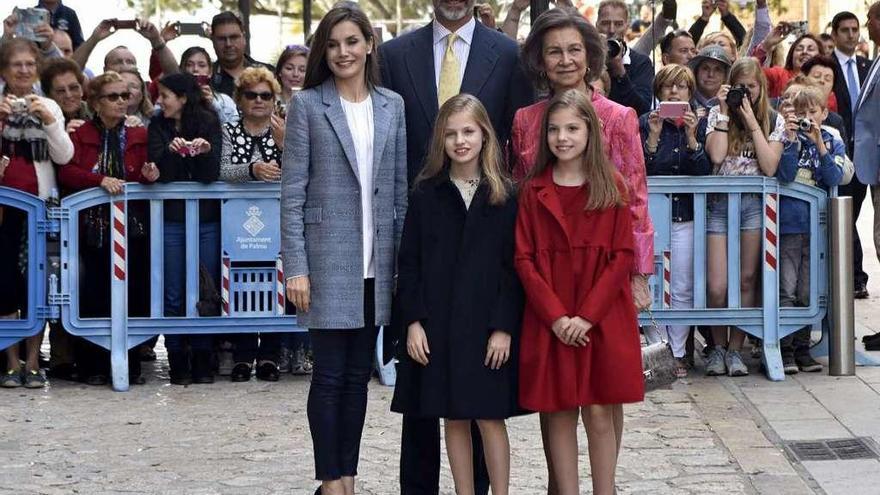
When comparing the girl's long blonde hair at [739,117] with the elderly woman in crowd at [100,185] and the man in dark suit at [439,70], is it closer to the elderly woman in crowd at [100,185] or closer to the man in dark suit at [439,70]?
the elderly woman in crowd at [100,185]

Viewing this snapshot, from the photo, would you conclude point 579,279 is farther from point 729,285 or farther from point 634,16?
point 634,16

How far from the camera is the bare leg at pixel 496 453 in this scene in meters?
6.14

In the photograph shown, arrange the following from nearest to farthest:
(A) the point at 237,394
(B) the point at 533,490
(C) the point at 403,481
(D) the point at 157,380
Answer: (C) the point at 403,481
(B) the point at 533,490
(A) the point at 237,394
(D) the point at 157,380

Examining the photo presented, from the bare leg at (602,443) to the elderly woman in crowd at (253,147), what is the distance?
417 centimetres

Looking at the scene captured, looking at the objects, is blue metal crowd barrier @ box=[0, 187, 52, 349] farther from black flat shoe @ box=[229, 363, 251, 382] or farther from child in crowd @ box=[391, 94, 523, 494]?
child in crowd @ box=[391, 94, 523, 494]

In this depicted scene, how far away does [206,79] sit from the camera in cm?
1146

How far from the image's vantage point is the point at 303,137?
6320mm

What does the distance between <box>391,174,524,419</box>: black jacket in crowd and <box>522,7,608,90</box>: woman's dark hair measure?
55cm

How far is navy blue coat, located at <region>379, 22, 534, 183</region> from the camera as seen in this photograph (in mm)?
→ 6535

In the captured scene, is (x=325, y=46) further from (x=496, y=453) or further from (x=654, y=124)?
(x=654, y=124)

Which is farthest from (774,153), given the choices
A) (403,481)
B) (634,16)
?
(634,16)

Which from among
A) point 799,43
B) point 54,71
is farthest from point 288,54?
point 799,43

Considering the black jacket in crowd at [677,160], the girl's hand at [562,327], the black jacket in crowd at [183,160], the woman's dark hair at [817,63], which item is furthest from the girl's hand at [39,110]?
the woman's dark hair at [817,63]

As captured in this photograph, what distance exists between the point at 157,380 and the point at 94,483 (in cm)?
296
